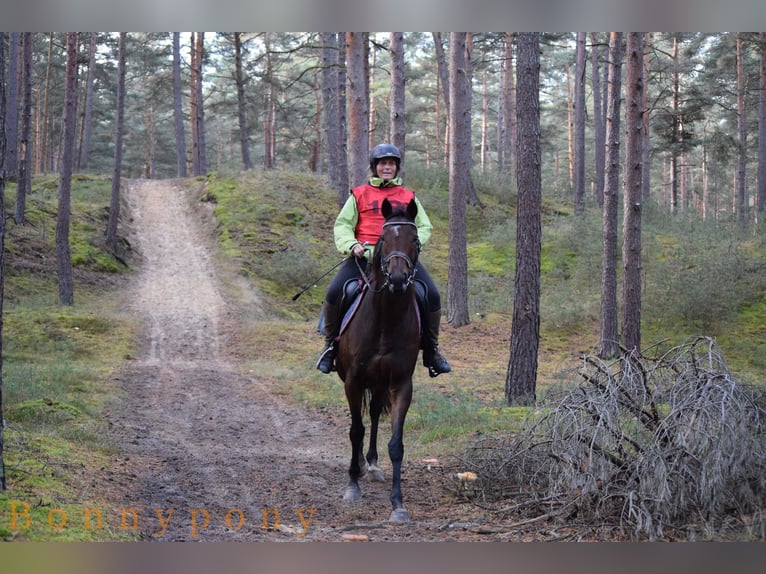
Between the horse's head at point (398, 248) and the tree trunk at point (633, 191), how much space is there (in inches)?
338

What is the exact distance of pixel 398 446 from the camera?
678cm

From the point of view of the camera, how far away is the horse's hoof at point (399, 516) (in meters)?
6.30

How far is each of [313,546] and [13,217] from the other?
74.4ft

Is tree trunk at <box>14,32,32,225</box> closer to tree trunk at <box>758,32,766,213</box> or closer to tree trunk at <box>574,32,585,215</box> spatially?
tree trunk at <box>574,32,585,215</box>

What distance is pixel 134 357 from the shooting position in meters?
16.5

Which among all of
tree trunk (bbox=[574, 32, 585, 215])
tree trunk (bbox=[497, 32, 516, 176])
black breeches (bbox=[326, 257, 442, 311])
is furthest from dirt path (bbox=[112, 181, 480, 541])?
tree trunk (bbox=[497, 32, 516, 176])

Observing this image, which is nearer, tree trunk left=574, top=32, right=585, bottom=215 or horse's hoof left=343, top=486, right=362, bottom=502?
horse's hoof left=343, top=486, right=362, bottom=502

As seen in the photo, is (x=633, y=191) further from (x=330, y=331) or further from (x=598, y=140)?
(x=598, y=140)

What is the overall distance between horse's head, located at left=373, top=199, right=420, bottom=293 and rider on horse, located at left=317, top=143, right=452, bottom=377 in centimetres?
90

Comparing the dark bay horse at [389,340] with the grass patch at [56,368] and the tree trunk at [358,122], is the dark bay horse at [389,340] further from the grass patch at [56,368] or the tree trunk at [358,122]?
the tree trunk at [358,122]

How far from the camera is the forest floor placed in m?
5.99

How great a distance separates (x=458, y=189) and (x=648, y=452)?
47.8ft

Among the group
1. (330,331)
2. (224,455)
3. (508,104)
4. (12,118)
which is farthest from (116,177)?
(508,104)

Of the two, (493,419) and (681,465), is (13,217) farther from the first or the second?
(681,465)
